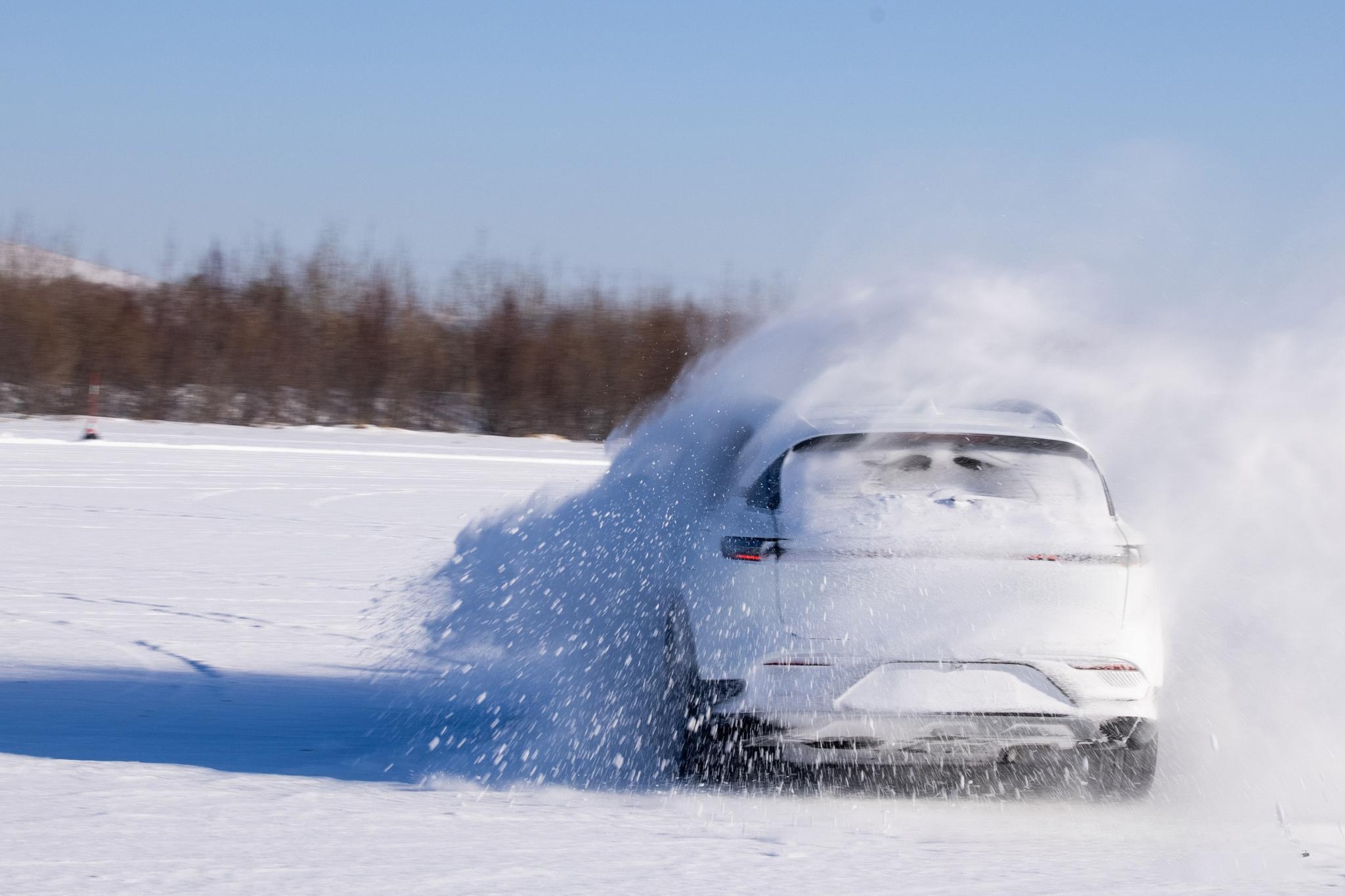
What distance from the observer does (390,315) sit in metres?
44.2

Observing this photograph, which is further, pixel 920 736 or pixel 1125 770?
pixel 1125 770

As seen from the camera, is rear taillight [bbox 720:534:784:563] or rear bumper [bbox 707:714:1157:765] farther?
rear taillight [bbox 720:534:784:563]

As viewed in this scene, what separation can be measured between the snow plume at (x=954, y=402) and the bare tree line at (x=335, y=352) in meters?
29.1

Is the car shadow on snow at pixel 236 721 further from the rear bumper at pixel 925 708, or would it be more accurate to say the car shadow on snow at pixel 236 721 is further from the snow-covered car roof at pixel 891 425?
the snow-covered car roof at pixel 891 425

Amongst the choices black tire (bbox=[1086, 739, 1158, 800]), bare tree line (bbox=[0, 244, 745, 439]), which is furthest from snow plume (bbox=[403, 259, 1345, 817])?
bare tree line (bbox=[0, 244, 745, 439])

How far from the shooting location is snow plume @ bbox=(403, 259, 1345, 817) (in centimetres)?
638

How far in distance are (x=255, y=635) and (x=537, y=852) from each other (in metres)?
4.77

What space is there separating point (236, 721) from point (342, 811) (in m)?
1.81

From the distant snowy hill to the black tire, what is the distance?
1515 inches

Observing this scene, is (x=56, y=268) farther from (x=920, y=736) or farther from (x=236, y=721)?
(x=920, y=736)

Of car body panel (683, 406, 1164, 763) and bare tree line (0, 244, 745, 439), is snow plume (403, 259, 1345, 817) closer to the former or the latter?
car body panel (683, 406, 1164, 763)

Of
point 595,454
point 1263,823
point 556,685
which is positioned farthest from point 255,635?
point 595,454

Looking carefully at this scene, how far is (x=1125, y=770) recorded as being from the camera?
18.7 ft

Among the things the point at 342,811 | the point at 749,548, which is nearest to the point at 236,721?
the point at 342,811
